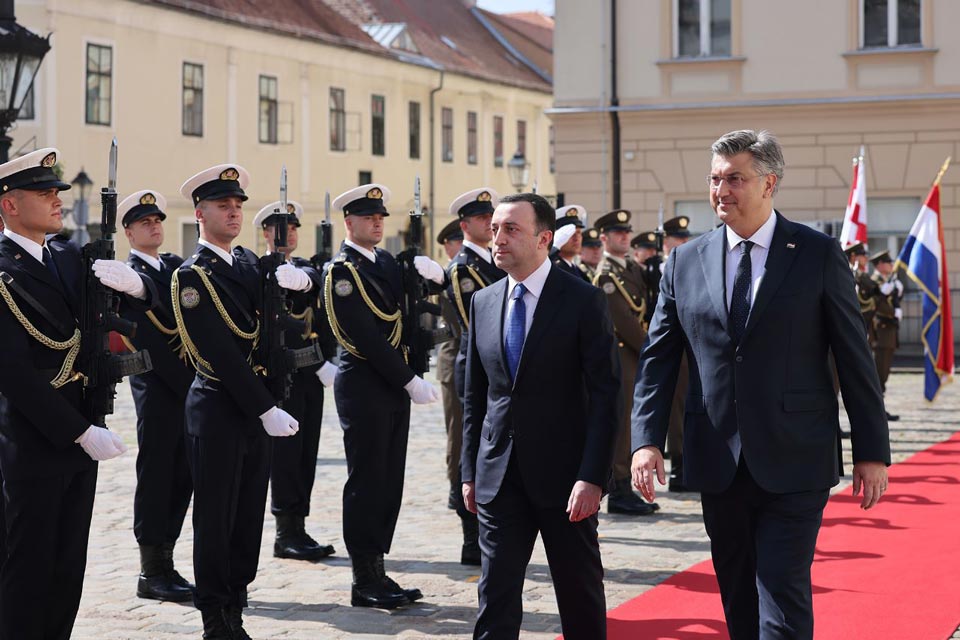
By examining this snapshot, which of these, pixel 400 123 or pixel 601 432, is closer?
pixel 601 432

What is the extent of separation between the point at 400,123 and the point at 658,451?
38055 mm

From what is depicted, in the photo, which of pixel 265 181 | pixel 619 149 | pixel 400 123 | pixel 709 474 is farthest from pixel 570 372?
pixel 400 123

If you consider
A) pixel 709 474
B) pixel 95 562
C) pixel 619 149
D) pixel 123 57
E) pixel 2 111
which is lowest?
pixel 95 562

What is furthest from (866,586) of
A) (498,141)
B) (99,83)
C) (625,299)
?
(498,141)

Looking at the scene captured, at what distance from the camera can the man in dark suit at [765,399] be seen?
16.1 feet

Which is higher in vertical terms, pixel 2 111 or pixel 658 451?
pixel 2 111

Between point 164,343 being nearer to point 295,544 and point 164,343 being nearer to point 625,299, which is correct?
point 295,544

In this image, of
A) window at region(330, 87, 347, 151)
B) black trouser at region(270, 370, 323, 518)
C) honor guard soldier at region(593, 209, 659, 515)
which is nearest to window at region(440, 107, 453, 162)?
window at region(330, 87, 347, 151)

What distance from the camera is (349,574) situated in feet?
26.9

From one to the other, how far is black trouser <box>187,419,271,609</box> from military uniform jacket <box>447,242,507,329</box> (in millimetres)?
2115

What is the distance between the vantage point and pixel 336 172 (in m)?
39.7

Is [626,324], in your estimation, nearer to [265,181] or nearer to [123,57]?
[123,57]

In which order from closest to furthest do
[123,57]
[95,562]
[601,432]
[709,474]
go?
[709,474]
[601,432]
[95,562]
[123,57]

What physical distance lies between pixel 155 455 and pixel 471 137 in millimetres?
39403
